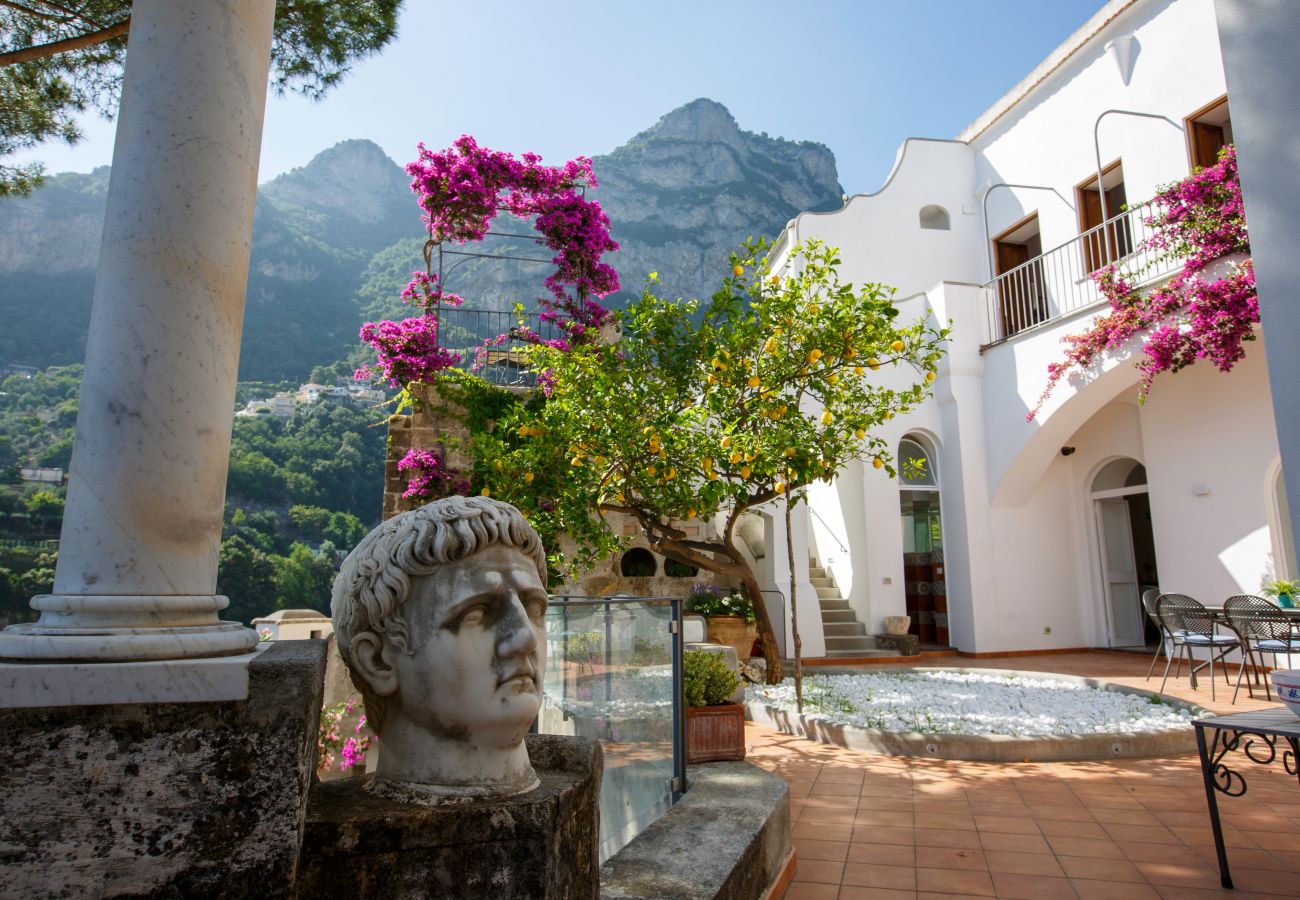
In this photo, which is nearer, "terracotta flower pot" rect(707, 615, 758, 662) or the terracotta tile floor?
the terracotta tile floor

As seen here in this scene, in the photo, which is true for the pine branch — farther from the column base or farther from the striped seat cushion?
the striped seat cushion

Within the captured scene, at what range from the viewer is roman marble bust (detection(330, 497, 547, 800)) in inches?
50.6

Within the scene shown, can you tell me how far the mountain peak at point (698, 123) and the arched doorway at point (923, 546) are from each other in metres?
74.2

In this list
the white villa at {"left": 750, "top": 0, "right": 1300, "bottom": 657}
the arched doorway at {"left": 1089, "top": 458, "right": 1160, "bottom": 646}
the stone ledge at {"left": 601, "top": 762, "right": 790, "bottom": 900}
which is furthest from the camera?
the arched doorway at {"left": 1089, "top": 458, "right": 1160, "bottom": 646}

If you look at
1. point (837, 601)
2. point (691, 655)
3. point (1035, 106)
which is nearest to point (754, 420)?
point (691, 655)

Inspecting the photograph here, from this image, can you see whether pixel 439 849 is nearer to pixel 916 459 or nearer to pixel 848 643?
pixel 848 643

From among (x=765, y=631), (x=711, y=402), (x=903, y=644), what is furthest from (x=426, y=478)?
(x=903, y=644)

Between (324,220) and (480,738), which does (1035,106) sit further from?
(324,220)

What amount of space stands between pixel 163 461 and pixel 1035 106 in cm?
1307

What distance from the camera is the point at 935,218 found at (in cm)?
1271

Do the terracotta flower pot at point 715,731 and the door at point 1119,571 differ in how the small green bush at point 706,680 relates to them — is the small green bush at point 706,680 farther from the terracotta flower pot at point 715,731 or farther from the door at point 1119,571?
the door at point 1119,571

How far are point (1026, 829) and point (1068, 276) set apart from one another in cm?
881

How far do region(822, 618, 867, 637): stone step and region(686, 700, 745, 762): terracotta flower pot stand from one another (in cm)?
654

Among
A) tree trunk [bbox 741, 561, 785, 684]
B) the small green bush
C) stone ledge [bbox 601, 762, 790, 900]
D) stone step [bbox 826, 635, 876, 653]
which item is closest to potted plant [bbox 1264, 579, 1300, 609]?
stone step [bbox 826, 635, 876, 653]
